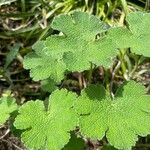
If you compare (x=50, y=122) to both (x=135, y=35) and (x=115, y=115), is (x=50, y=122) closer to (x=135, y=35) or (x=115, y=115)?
(x=115, y=115)

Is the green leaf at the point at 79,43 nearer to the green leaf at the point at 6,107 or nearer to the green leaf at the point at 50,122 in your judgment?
the green leaf at the point at 50,122

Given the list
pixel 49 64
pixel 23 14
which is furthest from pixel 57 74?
pixel 23 14

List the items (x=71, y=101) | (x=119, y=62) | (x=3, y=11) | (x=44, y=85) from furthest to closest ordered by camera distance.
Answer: (x=3, y=11) < (x=119, y=62) < (x=44, y=85) < (x=71, y=101)

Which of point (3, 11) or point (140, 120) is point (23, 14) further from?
point (140, 120)

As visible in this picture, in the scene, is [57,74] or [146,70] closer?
[57,74]

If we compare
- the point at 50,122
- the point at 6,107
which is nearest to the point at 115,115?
the point at 50,122

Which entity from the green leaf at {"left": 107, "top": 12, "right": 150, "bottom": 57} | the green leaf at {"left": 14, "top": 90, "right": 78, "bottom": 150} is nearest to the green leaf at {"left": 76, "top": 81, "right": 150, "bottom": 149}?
the green leaf at {"left": 14, "top": 90, "right": 78, "bottom": 150}

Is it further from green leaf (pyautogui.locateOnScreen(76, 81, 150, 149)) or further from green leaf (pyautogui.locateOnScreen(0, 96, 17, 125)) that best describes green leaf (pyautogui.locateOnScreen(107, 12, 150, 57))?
green leaf (pyautogui.locateOnScreen(0, 96, 17, 125))
